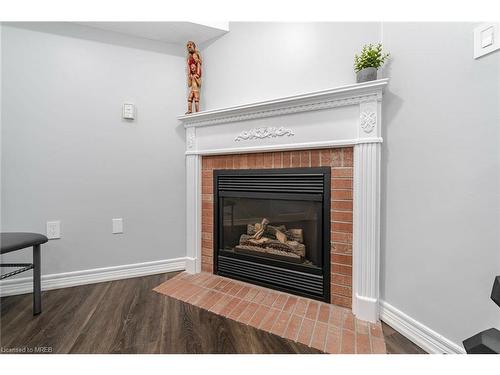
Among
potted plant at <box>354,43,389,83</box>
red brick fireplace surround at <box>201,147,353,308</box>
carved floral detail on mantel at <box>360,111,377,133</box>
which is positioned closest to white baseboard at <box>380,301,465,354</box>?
red brick fireplace surround at <box>201,147,353,308</box>

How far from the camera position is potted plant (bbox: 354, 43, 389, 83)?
1.23 metres

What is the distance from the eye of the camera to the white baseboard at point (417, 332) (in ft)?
3.28

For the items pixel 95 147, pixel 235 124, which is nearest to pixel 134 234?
pixel 95 147

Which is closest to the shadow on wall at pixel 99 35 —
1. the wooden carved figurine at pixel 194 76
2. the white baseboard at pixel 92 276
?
the wooden carved figurine at pixel 194 76

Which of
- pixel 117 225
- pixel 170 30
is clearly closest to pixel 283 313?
pixel 117 225

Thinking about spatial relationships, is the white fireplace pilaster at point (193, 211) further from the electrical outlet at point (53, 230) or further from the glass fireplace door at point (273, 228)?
the electrical outlet at point (53, 230)

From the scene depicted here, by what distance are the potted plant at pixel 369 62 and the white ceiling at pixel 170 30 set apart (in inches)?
44.6

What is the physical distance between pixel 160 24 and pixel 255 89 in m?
0.88

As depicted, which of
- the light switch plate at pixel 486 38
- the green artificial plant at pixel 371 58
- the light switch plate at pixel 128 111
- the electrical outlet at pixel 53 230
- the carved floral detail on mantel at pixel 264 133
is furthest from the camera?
the light switch plate at pixel 128 111

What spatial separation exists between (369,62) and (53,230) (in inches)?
92.1

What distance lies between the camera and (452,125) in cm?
98

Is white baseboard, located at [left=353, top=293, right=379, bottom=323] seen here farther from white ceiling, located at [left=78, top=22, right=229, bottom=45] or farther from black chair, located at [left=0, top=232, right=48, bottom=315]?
white ceiling, located at [left=78, top=22, right=229, bottom=45]

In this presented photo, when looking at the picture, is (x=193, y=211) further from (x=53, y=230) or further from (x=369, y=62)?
(x=369, y=62)
